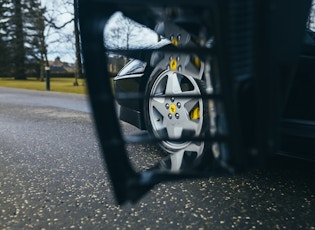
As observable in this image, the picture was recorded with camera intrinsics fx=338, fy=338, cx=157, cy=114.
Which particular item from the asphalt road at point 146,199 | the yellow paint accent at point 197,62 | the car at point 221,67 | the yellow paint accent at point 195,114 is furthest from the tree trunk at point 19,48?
the car at point 221,67

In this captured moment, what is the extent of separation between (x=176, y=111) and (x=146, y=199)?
0.49 m

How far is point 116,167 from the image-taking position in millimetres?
841

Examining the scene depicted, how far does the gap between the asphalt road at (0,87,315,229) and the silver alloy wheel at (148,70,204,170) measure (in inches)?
10.5

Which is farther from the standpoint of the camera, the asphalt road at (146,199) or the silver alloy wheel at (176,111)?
the silver alloy wheel at (176,111)

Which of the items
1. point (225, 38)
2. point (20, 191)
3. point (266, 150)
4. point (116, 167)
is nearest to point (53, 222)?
point (20, 191)

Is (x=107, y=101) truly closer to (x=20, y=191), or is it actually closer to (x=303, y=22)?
(x=303, y=22)

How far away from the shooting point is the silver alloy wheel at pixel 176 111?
5.41 ft

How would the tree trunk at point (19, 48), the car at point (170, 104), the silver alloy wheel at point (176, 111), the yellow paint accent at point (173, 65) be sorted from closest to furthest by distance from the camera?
the yellow paint accent at point (173, 65) → the car at point (170, 104) → the silver alloy wheel at point (176, 111) → the tree trunk at point (19, 48)

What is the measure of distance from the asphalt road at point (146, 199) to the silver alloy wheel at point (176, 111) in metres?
0.27

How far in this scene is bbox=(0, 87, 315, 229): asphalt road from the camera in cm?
139

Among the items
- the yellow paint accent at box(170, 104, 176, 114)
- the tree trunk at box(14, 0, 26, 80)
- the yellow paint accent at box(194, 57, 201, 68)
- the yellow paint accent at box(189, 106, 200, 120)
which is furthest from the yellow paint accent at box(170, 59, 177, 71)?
the tree trunk at box(14, 0, 26, 80)

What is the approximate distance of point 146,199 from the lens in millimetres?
1637

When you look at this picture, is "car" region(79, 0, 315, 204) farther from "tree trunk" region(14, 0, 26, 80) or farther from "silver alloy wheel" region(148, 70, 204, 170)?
"tree trunk" region(14, 0, 26, 80)

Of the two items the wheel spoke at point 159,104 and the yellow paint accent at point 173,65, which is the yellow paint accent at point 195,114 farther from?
A: the yellow paint accent at point 173,65
